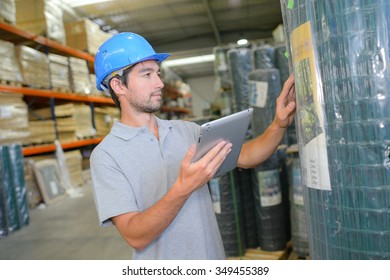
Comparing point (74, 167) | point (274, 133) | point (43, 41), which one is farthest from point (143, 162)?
point (74, 167)

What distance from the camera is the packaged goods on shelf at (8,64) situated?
206 inches

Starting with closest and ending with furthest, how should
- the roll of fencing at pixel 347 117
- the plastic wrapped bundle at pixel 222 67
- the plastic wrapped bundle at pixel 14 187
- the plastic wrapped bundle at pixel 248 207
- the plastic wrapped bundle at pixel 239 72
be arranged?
the roll of fencing at pixel 347 117 → the plastic wrapped bundle at pixel 248 207 → the plastic wrapped bundle at pixel 239 72 → the plastic wrapped bundle at pixel 14 187 → the plastic wrapped bundle at pixel 222 67

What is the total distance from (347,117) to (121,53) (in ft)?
3.52

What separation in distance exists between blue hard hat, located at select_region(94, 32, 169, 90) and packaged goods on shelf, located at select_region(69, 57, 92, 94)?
6.20m

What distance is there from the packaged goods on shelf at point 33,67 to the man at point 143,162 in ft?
15.4

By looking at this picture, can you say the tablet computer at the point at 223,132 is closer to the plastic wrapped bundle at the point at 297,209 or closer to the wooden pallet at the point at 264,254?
the plastic wrapped bundle at the point at 297,209

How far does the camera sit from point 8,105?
5367 millimetres

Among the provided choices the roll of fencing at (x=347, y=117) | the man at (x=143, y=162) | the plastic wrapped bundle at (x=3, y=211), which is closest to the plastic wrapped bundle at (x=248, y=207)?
the man at (x=143, y=162)

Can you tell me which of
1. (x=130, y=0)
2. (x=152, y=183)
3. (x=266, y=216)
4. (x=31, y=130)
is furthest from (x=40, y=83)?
(x=152, y=183)

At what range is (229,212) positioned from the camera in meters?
3.21

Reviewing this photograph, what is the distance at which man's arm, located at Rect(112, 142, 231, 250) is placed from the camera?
125cm

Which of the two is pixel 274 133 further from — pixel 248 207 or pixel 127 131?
pixel 248 207
